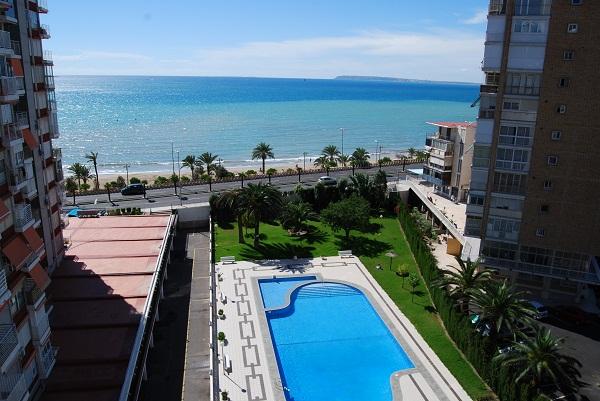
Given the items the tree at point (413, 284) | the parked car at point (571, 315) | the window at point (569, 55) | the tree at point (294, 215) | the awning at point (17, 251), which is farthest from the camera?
the tree at point (294, 215)

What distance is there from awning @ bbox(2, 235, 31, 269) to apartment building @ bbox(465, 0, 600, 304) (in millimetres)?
32464

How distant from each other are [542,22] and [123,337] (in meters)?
34.7

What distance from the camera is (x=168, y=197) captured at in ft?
216

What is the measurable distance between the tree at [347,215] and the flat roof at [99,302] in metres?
17.0

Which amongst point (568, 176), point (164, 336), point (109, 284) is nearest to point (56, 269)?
point (109, 284)

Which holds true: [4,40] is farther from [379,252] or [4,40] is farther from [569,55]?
[379,252]

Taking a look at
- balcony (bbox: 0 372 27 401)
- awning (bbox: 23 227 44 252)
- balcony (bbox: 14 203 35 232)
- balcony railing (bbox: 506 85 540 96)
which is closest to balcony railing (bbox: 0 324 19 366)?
balcony (bbox: 0 372 27 401)

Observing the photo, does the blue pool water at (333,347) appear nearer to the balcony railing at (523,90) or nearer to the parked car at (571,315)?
the parked car at (571,315)

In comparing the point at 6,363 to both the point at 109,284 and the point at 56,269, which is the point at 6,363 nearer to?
the point at 109,284

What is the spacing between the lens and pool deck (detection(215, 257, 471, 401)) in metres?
28.3

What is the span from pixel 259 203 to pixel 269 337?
1755cm

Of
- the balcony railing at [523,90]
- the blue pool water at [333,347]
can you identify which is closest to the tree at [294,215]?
the blue pool water at [333,347]

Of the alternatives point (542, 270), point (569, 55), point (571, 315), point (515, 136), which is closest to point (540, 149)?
point (515, 136)

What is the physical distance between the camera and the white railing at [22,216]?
20.8 meters
